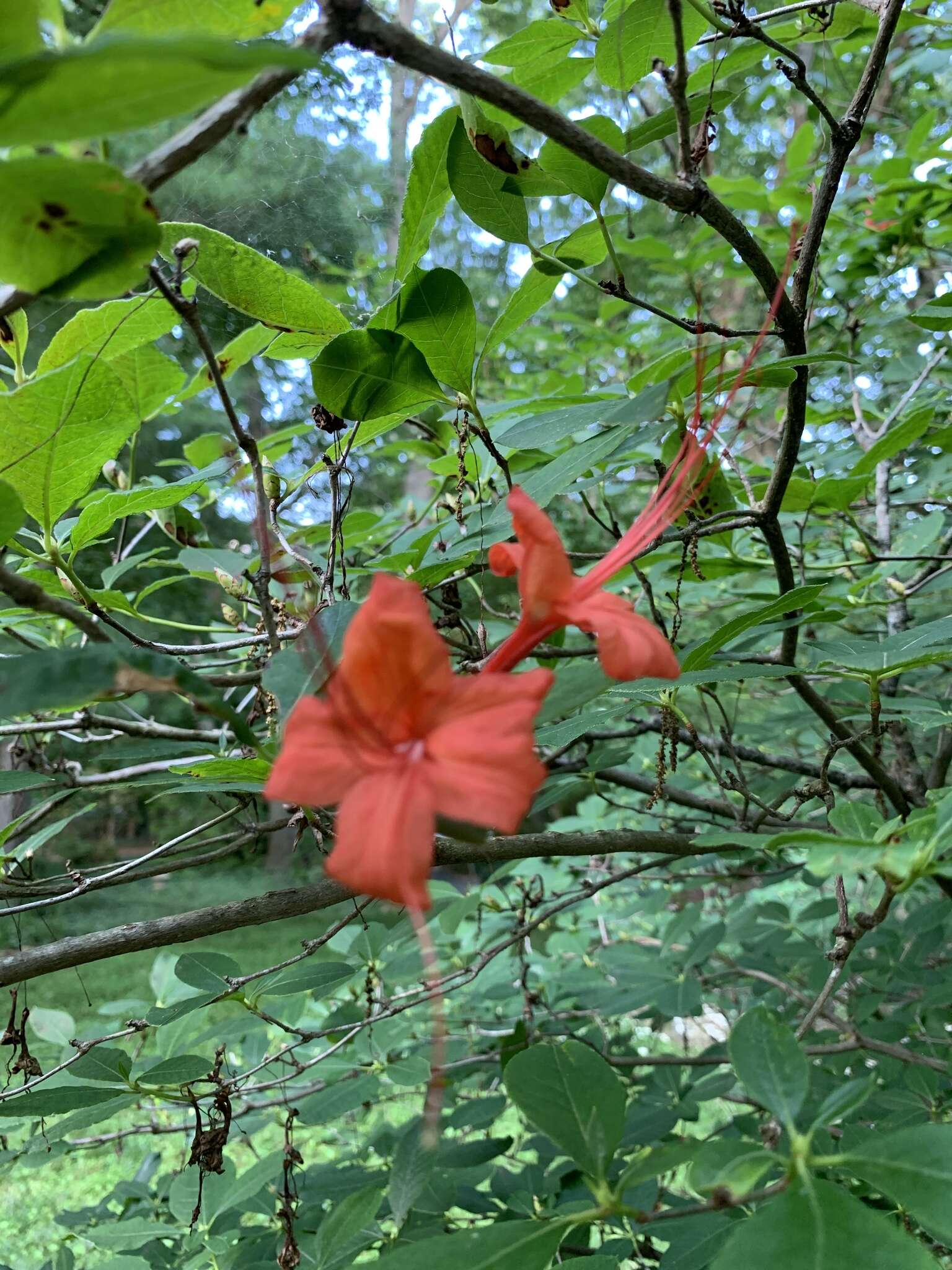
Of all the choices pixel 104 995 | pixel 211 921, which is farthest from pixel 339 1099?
pixel 104 995

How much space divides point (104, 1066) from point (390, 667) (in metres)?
0.67

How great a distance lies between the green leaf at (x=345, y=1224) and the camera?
30.2 inches

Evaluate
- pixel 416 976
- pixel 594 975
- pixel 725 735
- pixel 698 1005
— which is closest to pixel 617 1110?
pixel 725 735

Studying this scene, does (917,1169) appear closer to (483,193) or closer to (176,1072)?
(176,1072)

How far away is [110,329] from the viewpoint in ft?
2.09

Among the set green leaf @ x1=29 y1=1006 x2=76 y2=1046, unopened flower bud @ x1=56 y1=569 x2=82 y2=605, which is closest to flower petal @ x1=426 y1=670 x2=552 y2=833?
unopened flower bud @ x1=56 y1=569 x2=82 y2=605

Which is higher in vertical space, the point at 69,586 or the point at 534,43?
the point at 534,43

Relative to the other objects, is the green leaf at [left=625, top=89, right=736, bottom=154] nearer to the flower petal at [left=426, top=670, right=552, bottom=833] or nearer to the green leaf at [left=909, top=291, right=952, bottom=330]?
the green leaf at [left=909, top=291, right=952, bottom=330]

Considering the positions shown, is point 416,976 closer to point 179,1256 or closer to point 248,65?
point 179,1256

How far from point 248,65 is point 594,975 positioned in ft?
5.88

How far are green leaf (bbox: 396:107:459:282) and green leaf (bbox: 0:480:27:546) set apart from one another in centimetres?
37

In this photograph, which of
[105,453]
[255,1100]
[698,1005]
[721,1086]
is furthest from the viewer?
[255,1100]

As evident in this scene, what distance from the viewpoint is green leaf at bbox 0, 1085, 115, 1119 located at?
71cm

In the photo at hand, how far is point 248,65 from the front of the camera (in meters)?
0.30
